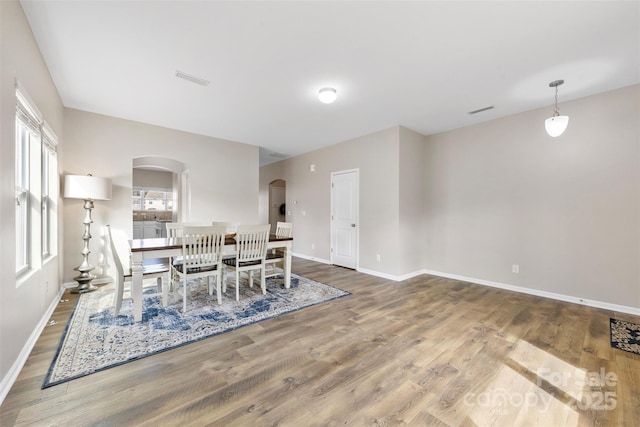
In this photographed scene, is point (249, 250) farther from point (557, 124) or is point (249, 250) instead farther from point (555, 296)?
point (555, 296)

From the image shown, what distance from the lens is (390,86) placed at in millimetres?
3082

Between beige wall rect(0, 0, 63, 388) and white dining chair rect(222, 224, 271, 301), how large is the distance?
5.84 ft

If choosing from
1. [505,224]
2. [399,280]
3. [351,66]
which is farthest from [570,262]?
[351,66]

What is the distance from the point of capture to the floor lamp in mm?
3434

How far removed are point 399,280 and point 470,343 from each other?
6.82ft

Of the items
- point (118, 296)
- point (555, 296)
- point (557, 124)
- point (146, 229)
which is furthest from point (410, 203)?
point (146, 229)

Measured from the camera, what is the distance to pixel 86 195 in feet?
11.4

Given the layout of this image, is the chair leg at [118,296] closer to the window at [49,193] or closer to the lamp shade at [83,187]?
the window at [49,193]

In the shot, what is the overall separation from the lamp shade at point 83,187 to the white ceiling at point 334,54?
1.09 m

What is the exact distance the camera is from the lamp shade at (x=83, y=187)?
3.43 m

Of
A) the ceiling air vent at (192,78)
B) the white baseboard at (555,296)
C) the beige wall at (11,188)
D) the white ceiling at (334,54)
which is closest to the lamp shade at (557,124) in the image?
the white ceiling at (334,54)

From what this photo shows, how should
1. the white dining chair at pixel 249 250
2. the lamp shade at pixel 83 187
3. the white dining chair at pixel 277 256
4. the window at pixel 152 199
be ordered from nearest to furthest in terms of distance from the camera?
the white dining chair at pixel 249 250 < the lamp shade at pixel 83 187 < the white dining chair at pixel 277 256 < the window at pixel 152 199

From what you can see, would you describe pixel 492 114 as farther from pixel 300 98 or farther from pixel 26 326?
pixel 26 326

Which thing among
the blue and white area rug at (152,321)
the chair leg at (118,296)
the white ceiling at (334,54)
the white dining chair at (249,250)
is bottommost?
the blue and white area rug at (152,321)
